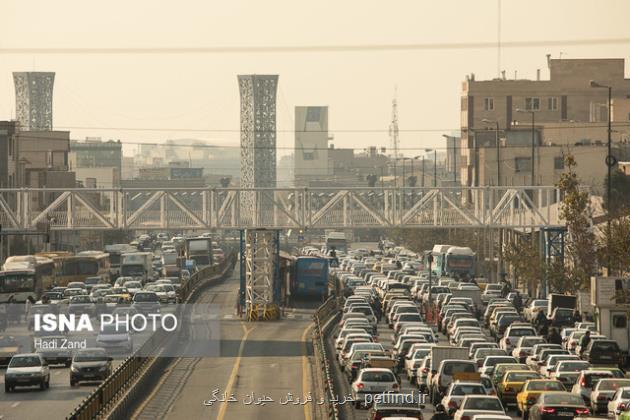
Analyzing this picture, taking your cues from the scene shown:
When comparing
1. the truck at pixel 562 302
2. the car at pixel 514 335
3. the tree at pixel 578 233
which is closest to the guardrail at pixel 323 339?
the car at pixel 514 335

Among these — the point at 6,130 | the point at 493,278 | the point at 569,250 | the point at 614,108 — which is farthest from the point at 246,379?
the point at 614,108

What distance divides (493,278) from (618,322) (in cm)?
6554

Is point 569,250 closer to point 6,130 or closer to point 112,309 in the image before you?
point 112,309

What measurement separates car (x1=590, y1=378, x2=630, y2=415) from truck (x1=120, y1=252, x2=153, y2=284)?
80.8 m

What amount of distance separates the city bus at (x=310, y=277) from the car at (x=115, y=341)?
3772 cm

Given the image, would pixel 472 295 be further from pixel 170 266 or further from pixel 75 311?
pixel 170 266

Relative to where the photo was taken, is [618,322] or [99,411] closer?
[99,411]

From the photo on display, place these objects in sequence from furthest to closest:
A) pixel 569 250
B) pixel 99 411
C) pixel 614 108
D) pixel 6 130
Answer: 1. pixel 614 108
2. pixel 6 130
3. pixel 569 250
4. pixel 99 411

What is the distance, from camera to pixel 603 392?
44000mm

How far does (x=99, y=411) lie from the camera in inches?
1633

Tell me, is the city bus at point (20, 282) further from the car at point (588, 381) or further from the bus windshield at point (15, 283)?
the car at point (588, 381)

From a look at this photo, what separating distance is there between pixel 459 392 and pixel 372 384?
180 inches

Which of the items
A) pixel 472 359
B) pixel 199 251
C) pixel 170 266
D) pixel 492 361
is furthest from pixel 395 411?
pixel 199 251

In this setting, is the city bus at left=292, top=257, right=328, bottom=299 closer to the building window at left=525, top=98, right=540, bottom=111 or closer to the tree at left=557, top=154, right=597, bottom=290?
the tree at left=557, top=154, right=597, bottom=290
